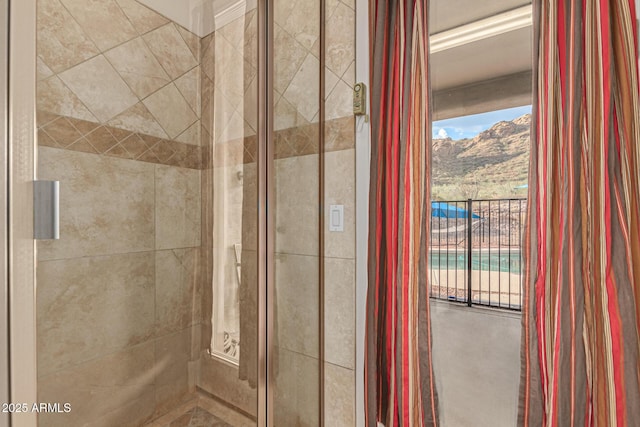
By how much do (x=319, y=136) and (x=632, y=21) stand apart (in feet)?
2.96

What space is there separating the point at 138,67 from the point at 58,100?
18 centimetres

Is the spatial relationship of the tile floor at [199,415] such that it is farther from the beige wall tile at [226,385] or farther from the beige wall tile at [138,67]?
the beige wall tile at [138,67]

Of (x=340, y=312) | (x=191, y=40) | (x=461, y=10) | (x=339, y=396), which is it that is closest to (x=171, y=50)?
(x=191, y=40)

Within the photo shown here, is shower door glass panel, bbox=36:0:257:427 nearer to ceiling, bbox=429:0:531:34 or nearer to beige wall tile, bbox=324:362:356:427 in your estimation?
beige wall tile, bbox=324:362:356:427

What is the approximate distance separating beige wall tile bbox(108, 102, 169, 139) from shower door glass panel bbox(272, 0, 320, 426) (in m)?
0.41

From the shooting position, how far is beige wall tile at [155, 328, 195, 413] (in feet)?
2.52

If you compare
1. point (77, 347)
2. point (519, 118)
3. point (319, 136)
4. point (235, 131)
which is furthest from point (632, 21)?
point (77, 347)

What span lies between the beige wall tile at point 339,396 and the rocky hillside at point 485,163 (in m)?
0.75

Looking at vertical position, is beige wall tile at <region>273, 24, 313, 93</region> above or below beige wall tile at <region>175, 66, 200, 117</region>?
above

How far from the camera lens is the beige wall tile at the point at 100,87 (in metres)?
0.63

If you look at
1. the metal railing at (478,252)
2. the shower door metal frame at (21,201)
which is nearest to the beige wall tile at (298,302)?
the metal railing at (478,252)

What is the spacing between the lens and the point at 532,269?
0.85 m

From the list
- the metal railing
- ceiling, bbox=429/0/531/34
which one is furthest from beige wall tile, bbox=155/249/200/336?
ceiling, bbox=429/0/531/34

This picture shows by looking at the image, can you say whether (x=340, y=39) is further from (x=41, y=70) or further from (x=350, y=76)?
(x=41, y=70)
